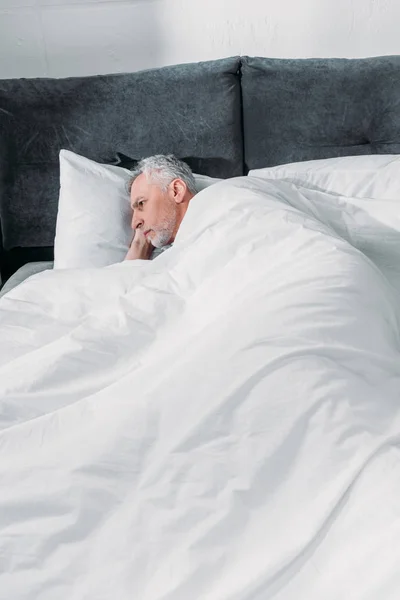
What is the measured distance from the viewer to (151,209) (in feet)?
7.93

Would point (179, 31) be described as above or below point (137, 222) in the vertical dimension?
above

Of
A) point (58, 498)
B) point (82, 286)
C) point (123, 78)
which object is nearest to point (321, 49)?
point (123, 78)

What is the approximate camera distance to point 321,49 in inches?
109

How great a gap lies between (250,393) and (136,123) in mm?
1456

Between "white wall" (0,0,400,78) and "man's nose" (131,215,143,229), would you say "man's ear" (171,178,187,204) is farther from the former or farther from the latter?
"white wall" (0,0,400,78)

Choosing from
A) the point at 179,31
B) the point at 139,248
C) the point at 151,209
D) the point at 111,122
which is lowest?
Result: the point at 139,248

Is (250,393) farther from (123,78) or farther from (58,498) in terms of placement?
(123,78)

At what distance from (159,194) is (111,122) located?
0.32 m

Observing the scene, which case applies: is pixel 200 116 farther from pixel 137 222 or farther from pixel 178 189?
pixel 137 222

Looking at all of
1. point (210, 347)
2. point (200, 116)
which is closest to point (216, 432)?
point (210, 347)

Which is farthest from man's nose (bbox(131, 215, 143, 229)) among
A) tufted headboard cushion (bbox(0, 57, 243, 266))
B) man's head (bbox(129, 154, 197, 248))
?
tufted headboard cushion (bbox(0, 57, 243, 266))

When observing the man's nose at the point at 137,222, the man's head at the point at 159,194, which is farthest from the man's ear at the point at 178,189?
the man's nose at the point at 137,222

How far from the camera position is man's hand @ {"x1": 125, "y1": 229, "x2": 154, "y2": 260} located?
94.3 inches

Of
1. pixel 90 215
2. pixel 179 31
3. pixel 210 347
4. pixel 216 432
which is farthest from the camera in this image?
pixel 179 31
